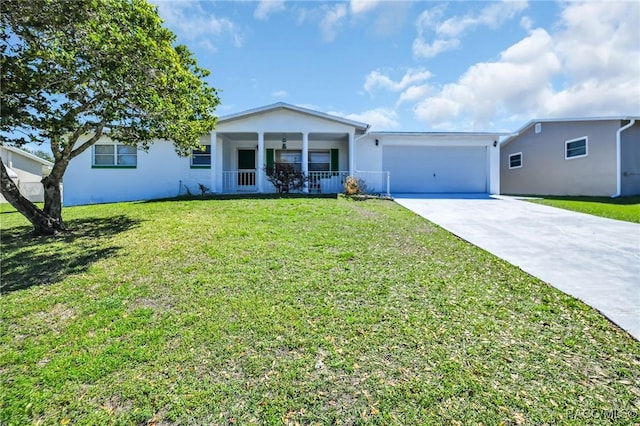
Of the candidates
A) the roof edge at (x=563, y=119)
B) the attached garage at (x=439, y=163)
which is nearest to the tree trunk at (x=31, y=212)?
the attached garage at (x=439, y=163)

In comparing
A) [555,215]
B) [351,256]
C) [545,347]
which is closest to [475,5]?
[555,215]

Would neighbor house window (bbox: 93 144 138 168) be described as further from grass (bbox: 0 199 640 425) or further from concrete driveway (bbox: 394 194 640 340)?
concrete driveway (bbox: 394 194 640 340)

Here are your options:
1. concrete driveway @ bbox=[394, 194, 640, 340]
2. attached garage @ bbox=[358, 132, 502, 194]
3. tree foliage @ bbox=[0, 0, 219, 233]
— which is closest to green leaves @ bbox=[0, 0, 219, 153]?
tree foliage @ bbox=[0, 0, 219, 233]

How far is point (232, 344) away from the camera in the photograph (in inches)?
124

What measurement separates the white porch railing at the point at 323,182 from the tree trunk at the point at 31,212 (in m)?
8.22

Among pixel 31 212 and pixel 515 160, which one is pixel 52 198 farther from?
pixel 515 160

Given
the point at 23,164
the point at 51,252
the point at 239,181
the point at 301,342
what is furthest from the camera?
the point at 23,164

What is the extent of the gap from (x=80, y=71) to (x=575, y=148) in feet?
68.2

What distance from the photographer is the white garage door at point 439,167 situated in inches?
658

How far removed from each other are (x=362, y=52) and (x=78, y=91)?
9.79 meters

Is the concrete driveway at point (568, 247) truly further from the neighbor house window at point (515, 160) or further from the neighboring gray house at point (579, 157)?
the neighbor house window at point (515, 160)

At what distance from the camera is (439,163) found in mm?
16797

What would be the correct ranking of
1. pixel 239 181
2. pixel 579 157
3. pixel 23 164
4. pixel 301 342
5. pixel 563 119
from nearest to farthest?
1. pixel 301 342
2. pixel 239 181
3. pixel 579 157
4. pixel 563 119
5. pixel 23 164

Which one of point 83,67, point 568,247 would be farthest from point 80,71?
point 568,247
